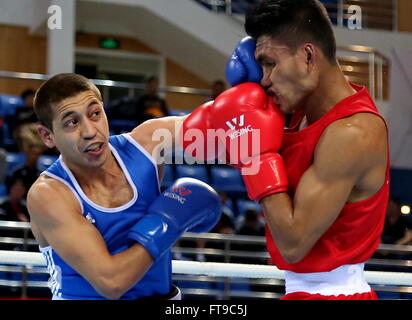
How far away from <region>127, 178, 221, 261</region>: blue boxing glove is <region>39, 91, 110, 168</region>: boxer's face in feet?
0.91

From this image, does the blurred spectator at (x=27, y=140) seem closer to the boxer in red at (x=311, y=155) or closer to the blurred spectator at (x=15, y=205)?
the blurred spectator at (x=15, y=205)

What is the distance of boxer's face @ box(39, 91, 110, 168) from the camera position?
2.38m

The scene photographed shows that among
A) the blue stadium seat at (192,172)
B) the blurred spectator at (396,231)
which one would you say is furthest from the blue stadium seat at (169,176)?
the blurred spectator at (396,231)

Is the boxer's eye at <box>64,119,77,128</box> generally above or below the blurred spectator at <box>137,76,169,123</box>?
below

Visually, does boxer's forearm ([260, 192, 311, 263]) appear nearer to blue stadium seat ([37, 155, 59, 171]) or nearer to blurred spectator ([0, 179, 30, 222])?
blurred spectator ([0, 179, 30, 222])

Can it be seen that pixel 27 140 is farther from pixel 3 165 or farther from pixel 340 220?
pixel 340 220

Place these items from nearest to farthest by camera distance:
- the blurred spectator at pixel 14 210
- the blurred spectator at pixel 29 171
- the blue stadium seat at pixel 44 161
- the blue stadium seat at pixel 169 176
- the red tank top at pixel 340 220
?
the red tank top at pixel 340 220 < the blurred spectator at pixel 14 210 < the blurred spectator at pixel 29 171 < the blue stadium seat at pixel 44 161 < the blue stadium seat at pixel 169 176

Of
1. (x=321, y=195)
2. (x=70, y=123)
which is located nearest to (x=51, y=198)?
(x=70, y=123)

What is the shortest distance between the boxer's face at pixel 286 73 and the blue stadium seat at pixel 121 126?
528 cm

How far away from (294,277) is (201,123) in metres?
0.61

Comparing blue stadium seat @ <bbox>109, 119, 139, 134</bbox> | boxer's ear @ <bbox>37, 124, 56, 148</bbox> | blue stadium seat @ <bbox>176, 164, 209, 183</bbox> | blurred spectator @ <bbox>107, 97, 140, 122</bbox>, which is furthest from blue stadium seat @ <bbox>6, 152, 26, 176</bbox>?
boxer's ear @ <bbox>37, 124, 56, 148</bbox>

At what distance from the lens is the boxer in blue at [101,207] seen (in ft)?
7.27
